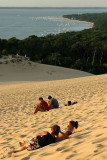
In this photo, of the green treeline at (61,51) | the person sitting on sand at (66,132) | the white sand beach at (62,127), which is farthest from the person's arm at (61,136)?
the green treeline at (61,51)

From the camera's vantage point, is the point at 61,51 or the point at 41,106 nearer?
the point at 41,106

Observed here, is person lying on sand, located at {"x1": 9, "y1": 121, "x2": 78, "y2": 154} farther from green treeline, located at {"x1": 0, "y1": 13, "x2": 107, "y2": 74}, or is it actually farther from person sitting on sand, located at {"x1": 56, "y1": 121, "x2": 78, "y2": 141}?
green treeline, located at {"x1": 0, "y1": 13, "x2": 107, "y2": 74}

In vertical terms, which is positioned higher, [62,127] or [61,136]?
[61,136]

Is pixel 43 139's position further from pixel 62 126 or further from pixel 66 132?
pixel 62 126

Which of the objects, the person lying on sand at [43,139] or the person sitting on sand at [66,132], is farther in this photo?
the person sitting on sand at [66,132]

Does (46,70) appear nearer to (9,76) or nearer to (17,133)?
(9,76)

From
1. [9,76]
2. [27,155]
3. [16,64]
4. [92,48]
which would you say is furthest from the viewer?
[92,48]

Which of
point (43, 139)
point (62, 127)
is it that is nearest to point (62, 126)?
point (62, 127)

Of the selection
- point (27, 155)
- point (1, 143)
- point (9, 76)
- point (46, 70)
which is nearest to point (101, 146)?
point (27, 155)

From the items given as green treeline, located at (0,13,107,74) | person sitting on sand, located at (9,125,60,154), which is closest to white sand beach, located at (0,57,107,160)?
person sitting on sand, located at (9,125,60,154)

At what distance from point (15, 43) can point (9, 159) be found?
138 feet

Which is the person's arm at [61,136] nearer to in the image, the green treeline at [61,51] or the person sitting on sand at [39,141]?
the person sitting on sand at [39,141]

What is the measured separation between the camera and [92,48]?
51031 mm

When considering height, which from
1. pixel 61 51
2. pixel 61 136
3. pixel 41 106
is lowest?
pixel 41 106
